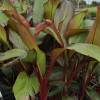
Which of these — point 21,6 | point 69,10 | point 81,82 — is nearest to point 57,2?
point 69,10

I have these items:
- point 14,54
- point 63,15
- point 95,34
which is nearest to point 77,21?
point 63,15

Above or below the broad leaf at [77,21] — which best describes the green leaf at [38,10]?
above

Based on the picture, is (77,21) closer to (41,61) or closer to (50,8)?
(50,8)

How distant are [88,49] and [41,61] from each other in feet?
0.82

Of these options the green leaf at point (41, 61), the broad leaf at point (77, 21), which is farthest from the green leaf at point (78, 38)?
the green leaf at point (41, 61)

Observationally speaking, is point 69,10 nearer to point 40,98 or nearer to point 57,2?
point 57,2

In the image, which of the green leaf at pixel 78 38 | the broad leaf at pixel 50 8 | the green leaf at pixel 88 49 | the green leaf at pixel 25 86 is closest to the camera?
the green leaf at pixel 88 49

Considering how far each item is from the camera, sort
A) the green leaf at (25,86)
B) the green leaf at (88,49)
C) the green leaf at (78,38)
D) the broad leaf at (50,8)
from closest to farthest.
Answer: the green leaf at (88,49) < the green leaf at (25,86) < the green leaf at (78,38) < the broad leaf at (50,8)

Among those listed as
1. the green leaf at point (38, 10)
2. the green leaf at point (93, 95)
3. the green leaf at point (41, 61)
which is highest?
the green leaf at point (38, 10)

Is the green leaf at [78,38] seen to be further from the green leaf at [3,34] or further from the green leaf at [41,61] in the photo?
the green leaf at [3,34]

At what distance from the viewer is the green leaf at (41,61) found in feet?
5.10

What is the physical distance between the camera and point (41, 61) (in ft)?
5.17

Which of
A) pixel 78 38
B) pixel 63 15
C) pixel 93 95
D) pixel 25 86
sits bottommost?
pixel 93 95

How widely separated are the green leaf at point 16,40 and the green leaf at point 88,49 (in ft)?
0.87
